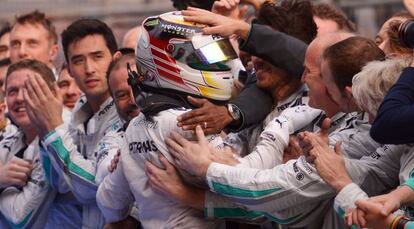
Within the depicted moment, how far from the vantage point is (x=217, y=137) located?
592cm

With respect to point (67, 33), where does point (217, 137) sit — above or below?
above

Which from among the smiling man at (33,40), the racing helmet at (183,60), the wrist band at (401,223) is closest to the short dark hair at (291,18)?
the racing helmet at (183,60)

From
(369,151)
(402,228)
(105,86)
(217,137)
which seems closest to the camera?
(402,228)

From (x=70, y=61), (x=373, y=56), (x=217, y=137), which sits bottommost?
(x=70, y=61)

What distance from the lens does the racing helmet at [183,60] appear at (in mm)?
5812

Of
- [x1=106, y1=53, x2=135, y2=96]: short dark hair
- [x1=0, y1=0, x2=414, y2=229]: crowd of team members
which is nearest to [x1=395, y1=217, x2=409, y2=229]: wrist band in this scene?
[x1=0, y1=0, x2=414, y2=229]: crowd of team members

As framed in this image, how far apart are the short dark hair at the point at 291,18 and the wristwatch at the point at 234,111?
2.17 ft

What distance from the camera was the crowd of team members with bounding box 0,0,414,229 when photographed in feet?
17.0

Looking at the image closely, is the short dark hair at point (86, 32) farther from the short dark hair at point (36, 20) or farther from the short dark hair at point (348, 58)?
the short dark hair at point (348, 58)

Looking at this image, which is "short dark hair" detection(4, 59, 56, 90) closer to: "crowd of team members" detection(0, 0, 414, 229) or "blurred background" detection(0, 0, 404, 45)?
"crowd of team members" detection(0, 0, 414, 229)

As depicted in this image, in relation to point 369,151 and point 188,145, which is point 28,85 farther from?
point 369,151

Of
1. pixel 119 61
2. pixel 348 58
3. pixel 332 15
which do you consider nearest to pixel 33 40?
pixel 119 61

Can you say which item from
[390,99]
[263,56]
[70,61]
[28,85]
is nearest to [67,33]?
[70,61]

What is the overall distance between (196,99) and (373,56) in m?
0.87
